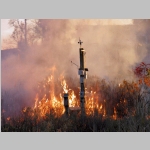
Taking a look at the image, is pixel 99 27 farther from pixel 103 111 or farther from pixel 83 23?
pixel 103 111

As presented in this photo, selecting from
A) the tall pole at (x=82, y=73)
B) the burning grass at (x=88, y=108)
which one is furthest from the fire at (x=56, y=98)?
the tall pole at (x=82, y=73)

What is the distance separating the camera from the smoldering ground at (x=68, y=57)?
11531mm

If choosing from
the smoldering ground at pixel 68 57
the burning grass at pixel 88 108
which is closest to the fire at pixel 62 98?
the burning grass at pixel 88 108

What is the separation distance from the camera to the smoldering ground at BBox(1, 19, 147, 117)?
1153cm

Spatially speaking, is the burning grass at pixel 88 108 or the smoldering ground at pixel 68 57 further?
the smoldering ground at pixel 68 57

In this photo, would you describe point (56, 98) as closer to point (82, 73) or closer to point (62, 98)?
point (62, 98)

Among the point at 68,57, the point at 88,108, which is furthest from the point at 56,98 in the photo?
the point at 68,57

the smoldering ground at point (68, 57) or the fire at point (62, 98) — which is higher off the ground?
the smoldering ground at point (68, 57)

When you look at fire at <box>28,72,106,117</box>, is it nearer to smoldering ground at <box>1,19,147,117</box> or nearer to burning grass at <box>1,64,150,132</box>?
burning grass at <box>1,64,150,132</box>

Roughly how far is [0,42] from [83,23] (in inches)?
76.6

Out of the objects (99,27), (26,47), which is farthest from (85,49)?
(26,47)

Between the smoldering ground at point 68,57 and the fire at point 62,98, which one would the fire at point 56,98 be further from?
the smoldering ground at point 68,57

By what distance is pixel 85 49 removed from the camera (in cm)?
1163

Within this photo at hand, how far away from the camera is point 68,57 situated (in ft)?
38.3
